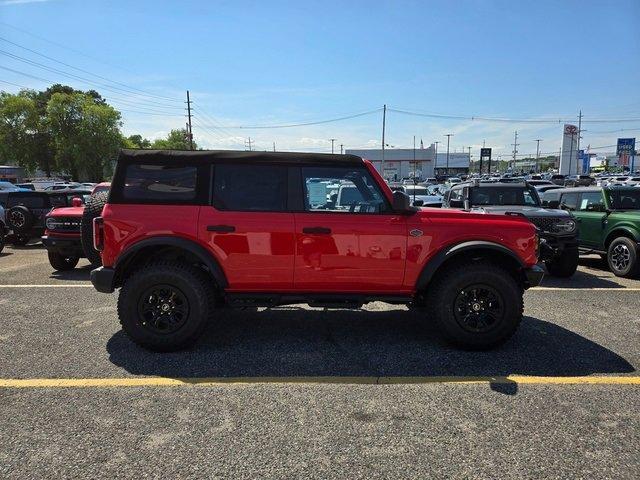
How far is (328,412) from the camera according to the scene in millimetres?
3199

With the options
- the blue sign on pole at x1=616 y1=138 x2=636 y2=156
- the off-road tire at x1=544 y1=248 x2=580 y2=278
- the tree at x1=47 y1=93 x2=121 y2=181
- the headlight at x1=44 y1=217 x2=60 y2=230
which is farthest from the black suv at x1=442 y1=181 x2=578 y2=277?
the blue sign on pole at x1=616 y1=138 x2=636 y2=156

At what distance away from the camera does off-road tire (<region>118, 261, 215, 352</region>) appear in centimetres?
421

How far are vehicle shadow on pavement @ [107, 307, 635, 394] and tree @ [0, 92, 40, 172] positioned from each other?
6295cm

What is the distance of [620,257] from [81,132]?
58.0 metres

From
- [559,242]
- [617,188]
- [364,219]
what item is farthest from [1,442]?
[617,188]

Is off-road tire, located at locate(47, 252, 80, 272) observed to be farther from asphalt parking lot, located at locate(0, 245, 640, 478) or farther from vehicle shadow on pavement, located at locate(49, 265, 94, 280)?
asphalt parking lot, located at locate(0, 245, 640, 478)

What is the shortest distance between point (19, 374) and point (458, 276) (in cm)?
405

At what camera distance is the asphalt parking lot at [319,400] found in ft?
8.63

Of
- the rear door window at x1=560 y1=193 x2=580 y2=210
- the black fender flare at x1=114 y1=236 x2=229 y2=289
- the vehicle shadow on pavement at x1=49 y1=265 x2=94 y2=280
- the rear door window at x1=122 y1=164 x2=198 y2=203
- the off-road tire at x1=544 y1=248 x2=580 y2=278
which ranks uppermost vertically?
the rear door window at x1=122 y1=164 x2=198 y2=203

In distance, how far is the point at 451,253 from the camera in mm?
4238

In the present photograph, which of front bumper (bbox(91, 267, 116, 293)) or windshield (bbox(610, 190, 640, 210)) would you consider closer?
front bumper (bbox(91, 267, 116, 293))

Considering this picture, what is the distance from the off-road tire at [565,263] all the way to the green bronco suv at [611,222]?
3.38 ft

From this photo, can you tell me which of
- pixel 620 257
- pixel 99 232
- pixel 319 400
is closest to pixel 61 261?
pixel 99 232

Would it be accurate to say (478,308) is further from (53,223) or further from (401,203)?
(53,223)
